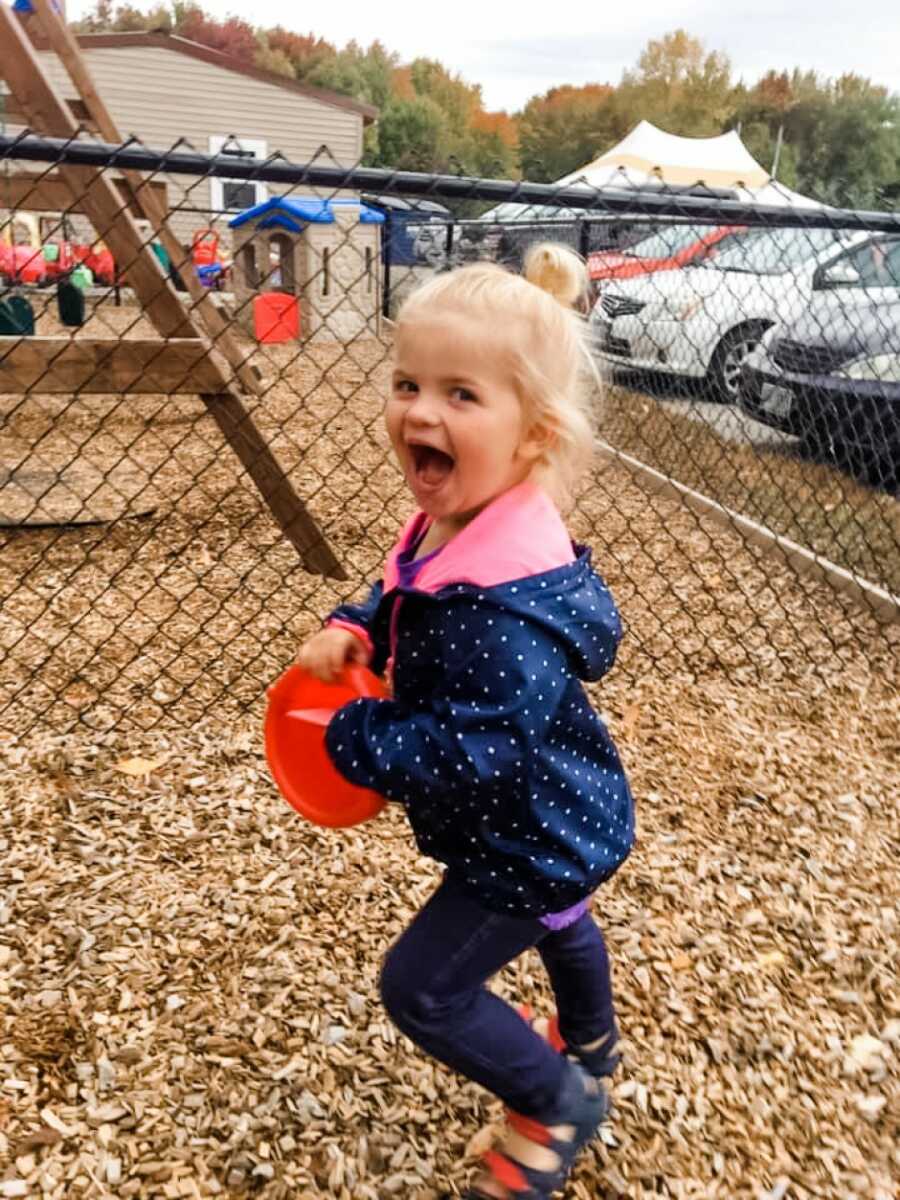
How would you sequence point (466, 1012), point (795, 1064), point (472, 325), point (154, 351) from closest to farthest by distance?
point (472, 325), point (466, 1012), point (795, 1064), point (154, 351)

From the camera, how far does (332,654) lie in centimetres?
161

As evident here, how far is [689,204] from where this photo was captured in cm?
291

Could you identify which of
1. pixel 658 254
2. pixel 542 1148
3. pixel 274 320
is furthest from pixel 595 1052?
pixel 274 320

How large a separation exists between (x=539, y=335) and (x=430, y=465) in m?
0.24

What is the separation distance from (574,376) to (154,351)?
237cm

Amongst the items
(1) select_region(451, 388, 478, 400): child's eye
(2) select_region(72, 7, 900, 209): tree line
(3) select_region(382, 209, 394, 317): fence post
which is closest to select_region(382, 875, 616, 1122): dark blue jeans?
(1) select_region(451, 388, 478, 400): child's eye

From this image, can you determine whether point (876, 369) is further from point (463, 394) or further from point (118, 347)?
point (463, 394)

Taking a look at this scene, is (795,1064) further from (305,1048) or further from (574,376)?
(574,376)

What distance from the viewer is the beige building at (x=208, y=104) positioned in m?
18.5

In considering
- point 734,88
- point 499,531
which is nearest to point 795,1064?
point 499,531

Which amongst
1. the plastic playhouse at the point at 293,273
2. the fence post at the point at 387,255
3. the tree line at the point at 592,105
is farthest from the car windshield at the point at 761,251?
the tree line at the point at 592,105

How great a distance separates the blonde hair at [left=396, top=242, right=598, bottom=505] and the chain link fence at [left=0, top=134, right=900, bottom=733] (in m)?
0.34

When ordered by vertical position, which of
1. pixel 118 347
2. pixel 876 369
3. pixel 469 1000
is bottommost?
pixel 876 369

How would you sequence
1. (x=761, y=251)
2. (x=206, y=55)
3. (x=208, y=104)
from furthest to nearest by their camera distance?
(x=208, y=104), (x=206, y=55), (x=761, y=251)
